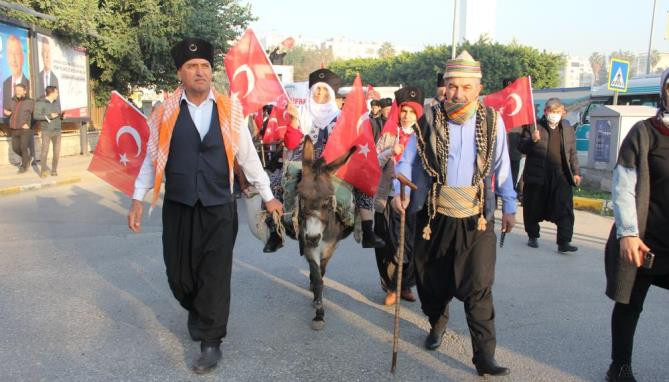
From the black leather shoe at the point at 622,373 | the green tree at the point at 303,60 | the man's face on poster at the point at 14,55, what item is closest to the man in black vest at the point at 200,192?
the black leather shoe at the point at 622,373

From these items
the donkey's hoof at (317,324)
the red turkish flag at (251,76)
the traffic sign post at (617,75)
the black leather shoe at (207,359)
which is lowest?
the donkey's hoof at (317,324)

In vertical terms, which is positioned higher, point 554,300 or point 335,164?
point 335,164

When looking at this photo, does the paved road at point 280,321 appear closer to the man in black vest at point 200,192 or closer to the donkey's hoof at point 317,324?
the donkey's hoof at point 317,324

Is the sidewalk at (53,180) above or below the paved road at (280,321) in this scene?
below

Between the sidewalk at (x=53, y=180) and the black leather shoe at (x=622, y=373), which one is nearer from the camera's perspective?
the black leather shoe at (x=622, y=373)

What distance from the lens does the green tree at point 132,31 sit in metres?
18.3

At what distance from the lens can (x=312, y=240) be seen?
15.7 feet

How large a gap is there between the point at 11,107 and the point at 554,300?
47.5 feet

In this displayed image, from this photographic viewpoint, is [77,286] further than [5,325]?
Yes

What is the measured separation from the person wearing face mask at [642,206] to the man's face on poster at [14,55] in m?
16.3

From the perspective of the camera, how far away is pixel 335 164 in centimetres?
492

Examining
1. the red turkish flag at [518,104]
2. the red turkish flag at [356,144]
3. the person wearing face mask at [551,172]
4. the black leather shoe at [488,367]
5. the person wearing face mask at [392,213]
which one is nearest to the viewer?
the black leather shoe at [488,367]

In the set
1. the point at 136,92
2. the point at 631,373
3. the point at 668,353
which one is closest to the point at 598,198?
the point at 668,353

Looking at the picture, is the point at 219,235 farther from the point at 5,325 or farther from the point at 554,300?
the point at 554,300
